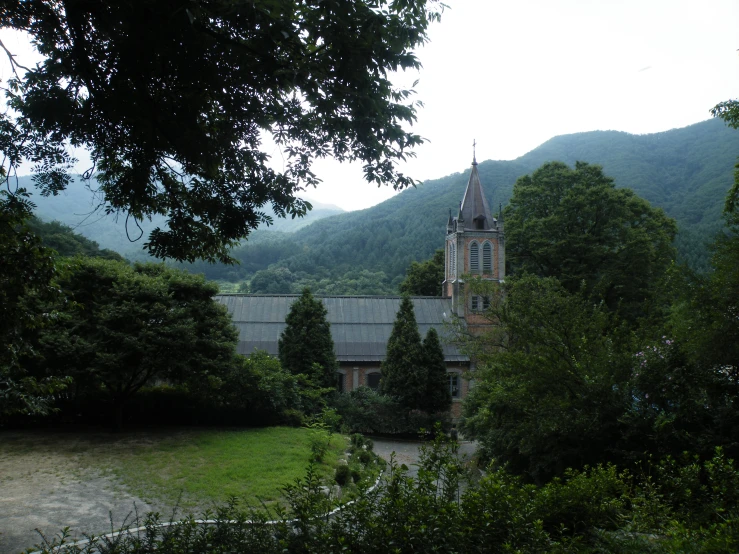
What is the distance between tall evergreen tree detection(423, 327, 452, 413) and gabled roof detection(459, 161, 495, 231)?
948 cm

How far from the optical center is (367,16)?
5.32 meters

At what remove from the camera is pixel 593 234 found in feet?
96.8

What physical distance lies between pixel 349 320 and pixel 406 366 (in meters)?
7.45

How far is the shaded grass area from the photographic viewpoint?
37.3ft

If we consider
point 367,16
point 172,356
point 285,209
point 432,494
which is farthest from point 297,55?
point 172,356

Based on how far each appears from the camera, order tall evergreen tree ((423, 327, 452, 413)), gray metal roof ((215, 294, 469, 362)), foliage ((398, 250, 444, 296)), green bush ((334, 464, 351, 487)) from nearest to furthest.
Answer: green bush ((334, 464, 351, 487))
tall evergreen tree ((423, 327, 452, 413))
gray metal roof ((215, 294, 469, 362))
foliage ((398, 250, 444, 296))

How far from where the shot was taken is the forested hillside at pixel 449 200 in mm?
48594

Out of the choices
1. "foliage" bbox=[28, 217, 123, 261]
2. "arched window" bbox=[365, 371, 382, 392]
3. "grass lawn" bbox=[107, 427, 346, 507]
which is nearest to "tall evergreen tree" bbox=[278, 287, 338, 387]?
"arched window" bbox=[365, 371, 382, 392]

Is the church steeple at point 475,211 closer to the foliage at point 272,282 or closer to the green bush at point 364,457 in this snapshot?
the green bush at point 364,457

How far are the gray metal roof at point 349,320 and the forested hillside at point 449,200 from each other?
15117 millimetres

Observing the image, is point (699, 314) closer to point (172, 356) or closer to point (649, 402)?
point (649, 402)

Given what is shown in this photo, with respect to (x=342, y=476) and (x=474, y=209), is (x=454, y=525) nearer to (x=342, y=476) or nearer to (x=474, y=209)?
(x=342, y=476)

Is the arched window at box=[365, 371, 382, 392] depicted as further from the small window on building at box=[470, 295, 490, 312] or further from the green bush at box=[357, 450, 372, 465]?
the green bush at box=[357, 450, 372, 465]

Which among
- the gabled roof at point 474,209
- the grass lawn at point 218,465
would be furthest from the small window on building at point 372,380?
the grass lawn at point 218,465
